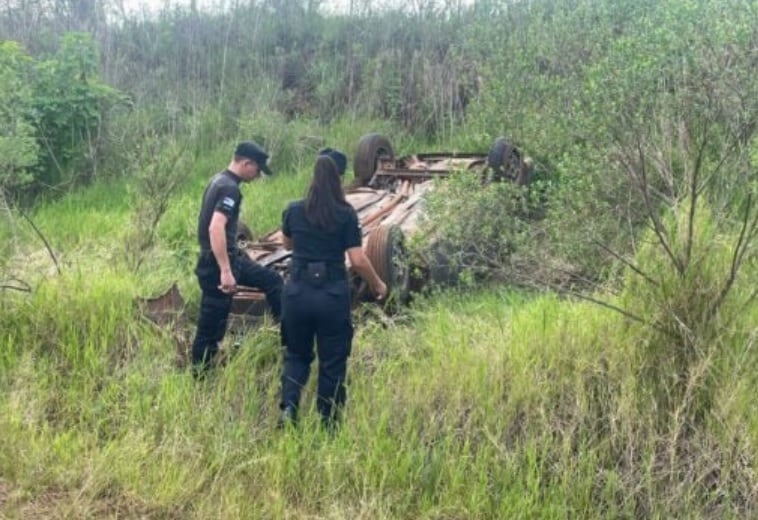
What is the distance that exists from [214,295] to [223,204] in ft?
2.13

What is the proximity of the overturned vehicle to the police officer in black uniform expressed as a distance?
418mm

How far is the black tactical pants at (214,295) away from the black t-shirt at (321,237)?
83 centimetres

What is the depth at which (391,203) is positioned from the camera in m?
7.67

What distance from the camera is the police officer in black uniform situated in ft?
17.2

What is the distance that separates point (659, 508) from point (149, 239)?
5274mm

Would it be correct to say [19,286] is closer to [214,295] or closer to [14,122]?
[214,295]

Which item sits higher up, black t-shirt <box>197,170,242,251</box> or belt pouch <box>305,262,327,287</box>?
black t-shirt <box>197,170,242,251</box>

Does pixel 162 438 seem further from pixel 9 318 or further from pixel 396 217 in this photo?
pixel 396 217

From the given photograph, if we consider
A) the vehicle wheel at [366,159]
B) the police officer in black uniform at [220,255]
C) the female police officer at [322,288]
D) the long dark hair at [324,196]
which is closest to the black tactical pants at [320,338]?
the female police officer at [322,288]

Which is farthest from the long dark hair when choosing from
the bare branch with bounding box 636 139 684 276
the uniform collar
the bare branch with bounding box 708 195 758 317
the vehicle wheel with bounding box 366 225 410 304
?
the bare branch with bounding box 708 195 758 317

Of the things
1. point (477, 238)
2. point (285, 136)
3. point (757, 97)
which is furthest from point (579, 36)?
point (757, 97)

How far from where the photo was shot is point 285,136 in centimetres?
1166

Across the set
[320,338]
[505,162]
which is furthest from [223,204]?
[505,162]

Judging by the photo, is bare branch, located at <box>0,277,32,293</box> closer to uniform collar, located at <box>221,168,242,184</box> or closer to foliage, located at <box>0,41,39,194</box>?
foliage, located at <box>0,41,39,194</box>
